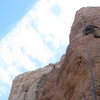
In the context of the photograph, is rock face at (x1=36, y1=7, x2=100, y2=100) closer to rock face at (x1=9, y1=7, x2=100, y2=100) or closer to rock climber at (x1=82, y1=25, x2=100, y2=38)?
rock face at (x1=9, y1=7, x2=100, y2=100)

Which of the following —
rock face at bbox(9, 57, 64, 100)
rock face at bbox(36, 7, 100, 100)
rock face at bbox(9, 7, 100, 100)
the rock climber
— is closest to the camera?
rock face at bbox(36, 7, 100, 100)

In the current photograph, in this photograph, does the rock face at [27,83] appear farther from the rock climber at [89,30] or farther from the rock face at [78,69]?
the rock climber at [89,30]

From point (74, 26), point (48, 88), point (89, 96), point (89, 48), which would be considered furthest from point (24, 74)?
point (89, 96)

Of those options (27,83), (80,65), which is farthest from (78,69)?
(27,83)

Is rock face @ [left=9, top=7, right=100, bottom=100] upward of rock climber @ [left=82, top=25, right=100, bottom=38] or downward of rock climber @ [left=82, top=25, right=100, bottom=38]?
downward

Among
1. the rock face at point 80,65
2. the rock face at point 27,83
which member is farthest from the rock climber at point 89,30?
the rock face at point 27,83

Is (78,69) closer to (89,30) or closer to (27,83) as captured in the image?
(89,30)

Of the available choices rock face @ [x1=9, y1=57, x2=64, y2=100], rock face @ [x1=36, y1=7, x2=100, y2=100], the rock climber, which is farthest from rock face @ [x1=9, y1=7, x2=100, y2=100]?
rock face @ [x1=9, y1=57, x2=64, y2=100]

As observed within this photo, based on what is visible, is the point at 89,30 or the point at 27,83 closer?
the point at 89,30

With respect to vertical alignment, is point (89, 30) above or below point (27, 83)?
below

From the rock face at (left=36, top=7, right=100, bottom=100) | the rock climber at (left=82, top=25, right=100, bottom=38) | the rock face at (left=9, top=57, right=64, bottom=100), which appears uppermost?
the rock face at (left=9, top=57, right=64, bottom=100)

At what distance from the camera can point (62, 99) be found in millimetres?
19078

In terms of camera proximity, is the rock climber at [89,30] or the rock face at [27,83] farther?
the rock face at [27,83]

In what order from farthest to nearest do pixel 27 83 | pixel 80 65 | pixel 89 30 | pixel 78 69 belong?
pixel 27 83
pixel 89 30
pixel 78 69
pixel 80 65
